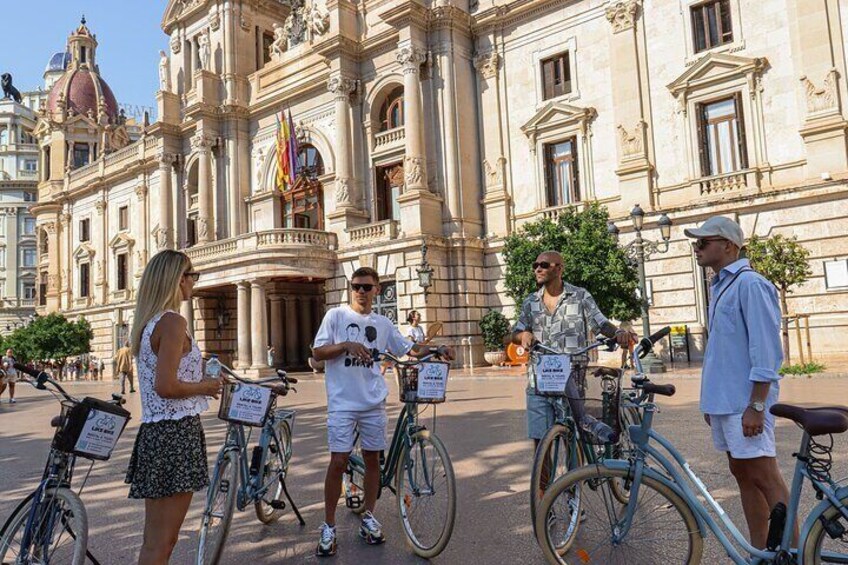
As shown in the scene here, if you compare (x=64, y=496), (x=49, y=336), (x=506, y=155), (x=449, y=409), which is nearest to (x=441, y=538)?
(x=64, y=496)

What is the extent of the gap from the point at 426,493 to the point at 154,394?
190 cm

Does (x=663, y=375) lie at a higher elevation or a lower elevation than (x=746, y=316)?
lower

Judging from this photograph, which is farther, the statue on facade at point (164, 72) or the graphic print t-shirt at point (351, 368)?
the statue on facade at point (164, 72)

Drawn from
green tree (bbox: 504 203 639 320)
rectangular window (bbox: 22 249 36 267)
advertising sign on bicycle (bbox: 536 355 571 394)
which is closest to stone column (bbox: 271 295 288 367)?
green tree (bbox: 504 203 639 320)

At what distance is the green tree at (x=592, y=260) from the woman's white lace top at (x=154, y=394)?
51.6 ft

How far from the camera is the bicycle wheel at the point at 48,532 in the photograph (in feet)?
10.7

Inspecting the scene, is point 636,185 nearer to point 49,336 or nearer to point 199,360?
point 199,360

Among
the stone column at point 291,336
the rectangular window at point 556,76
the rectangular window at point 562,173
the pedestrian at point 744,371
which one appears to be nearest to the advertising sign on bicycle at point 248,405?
the pedestrian at point 744,371

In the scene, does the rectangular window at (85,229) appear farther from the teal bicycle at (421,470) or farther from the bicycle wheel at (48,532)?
the bicycle wheel at (48,532)

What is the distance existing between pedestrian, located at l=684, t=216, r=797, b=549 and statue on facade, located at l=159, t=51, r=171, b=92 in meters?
37.1

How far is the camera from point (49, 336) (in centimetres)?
3909

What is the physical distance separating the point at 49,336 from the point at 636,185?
34959 mm

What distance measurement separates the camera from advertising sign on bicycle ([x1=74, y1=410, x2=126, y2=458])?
3.27 metres

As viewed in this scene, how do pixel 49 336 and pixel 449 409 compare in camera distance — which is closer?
pixel 449 409
